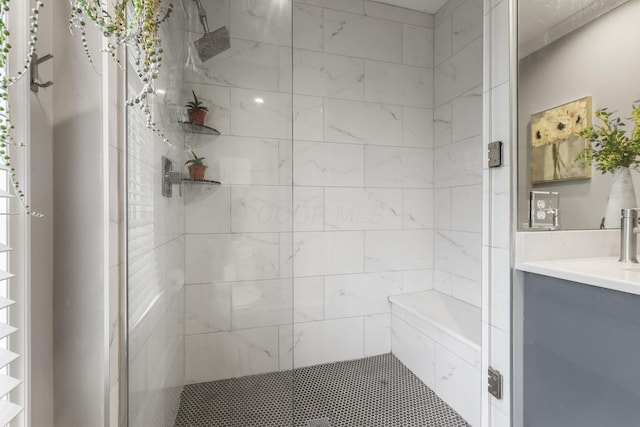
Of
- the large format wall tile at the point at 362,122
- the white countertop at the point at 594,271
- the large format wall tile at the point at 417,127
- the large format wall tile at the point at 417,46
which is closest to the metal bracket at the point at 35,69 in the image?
the white countertop at the point at 594,271

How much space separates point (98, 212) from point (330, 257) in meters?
1.55

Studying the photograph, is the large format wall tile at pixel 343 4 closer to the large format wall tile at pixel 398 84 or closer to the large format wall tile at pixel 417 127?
the large format wall tile at pixel 398 84

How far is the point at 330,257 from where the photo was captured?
2146mm

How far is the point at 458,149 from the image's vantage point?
2119 millimetres

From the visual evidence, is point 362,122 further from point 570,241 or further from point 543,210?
point 570,241

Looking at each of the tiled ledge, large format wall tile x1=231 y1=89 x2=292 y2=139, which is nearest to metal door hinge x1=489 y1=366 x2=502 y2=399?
the tiled ledge

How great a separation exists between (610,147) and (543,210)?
39 centimetres

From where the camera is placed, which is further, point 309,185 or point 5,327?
point 309,185

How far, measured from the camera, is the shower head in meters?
1.30

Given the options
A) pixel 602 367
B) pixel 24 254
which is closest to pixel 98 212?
pixel 24 254

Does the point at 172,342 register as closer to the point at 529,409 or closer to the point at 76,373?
the point at 76,373

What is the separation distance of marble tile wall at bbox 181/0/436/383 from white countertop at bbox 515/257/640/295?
94cm

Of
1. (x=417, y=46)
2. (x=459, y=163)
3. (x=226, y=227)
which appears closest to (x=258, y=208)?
(x=226, y=227)

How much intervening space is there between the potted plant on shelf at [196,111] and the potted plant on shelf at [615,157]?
1631 millimetres
